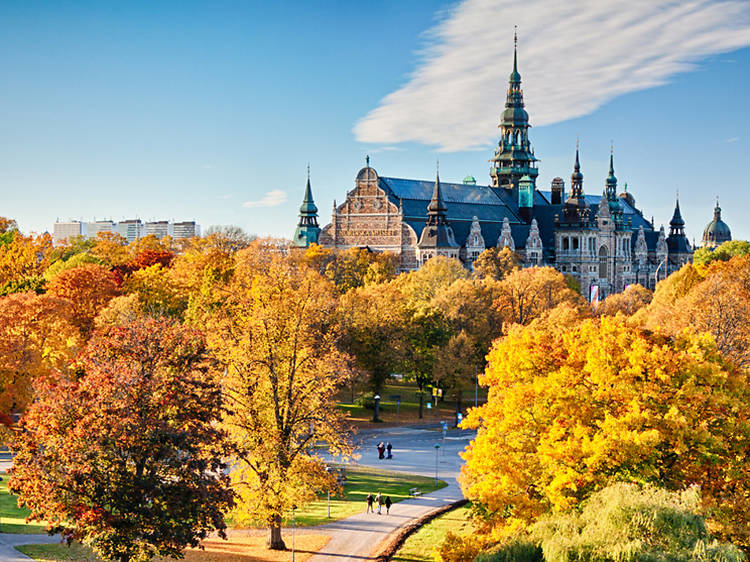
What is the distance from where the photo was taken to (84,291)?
64875 mm

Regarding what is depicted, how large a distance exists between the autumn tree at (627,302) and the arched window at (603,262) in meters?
38.5

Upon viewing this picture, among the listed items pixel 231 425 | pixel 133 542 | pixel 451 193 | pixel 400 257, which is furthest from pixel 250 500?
pixel 451 193

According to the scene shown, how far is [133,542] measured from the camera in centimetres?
2688

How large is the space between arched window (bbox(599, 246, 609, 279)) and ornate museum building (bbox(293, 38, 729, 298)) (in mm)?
160

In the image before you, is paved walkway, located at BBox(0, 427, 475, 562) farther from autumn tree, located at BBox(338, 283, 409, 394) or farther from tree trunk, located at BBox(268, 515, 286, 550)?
autumn tree, located at BBox(338, 283, 409, 394)

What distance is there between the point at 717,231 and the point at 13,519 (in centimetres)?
17540

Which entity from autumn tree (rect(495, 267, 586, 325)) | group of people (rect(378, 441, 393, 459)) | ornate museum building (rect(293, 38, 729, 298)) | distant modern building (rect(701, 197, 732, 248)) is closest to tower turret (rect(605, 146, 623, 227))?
ornate museum building (rect(293, 38, 729, 298))

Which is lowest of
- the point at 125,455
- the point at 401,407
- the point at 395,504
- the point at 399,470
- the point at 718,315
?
the point at 395,504

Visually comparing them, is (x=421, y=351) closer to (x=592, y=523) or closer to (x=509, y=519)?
(x=509, y=519)

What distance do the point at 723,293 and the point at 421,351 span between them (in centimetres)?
2274

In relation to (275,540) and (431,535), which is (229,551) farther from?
(431,535)

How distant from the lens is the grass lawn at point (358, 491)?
39.4 metres

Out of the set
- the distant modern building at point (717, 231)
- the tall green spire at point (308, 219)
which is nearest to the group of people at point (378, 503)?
the tall green spire at point (308, 219)

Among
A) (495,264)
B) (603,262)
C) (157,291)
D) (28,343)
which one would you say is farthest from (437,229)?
(28,343)
